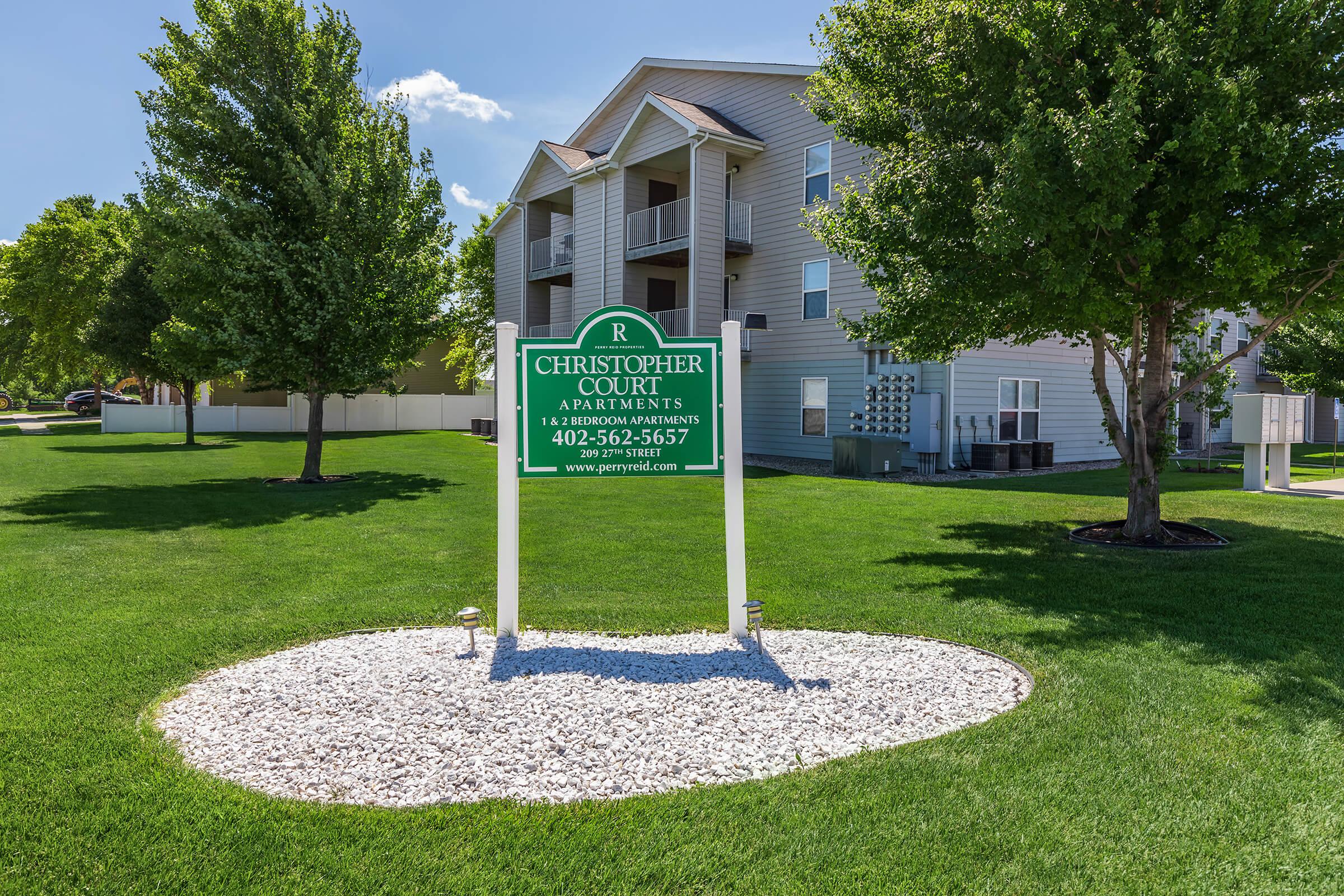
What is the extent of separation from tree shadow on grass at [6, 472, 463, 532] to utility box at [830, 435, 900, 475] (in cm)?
840

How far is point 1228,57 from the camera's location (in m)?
7.75

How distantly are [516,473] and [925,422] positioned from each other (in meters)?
14.8

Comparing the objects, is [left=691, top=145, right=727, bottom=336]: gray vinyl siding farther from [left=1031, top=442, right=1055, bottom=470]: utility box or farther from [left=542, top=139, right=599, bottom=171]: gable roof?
[left=1031, top=442, right=1055, bottom=470]: utility box

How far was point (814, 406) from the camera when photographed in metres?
21.3

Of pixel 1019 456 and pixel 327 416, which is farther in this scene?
pixel 327 416

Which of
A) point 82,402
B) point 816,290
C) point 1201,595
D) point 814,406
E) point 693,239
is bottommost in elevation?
point 1201,595

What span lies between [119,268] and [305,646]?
86.7ft

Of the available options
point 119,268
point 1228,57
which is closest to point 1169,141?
point 1228,57

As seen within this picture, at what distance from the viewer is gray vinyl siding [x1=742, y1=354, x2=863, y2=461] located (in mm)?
20438

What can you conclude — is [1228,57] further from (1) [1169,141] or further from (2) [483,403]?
(2) [483,403]

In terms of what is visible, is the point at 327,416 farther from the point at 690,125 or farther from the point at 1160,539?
the point at 1160,539

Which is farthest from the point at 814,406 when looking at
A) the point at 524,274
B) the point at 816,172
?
the point at 524,274

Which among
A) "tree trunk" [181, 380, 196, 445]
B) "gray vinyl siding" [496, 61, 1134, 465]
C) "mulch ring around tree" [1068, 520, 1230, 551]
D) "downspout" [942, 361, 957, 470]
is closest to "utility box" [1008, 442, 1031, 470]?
"gray vinyl siding" [496, 61, 1134, 465]

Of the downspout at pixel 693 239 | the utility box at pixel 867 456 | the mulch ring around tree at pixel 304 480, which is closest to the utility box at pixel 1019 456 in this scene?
the utility box at pixel 867 456
